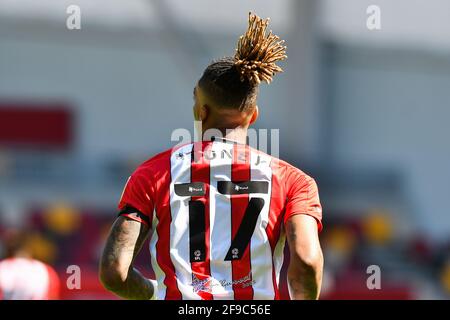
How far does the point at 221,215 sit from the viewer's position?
12.0ft

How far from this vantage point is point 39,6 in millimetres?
22000

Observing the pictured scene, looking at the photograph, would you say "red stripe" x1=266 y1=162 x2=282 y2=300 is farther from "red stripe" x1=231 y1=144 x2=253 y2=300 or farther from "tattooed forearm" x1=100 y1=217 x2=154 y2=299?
"tattooed forearm" x1=100 y1=217 x2=154 y2=299

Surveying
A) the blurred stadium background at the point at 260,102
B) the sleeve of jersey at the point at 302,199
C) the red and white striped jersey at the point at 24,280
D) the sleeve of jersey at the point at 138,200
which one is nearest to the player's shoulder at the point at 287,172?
the sleeve of jersey at the point at 302,199

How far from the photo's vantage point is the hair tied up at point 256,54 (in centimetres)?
367

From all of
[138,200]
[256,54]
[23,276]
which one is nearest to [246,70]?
[256,54]

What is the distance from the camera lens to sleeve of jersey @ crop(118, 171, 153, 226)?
3615mm

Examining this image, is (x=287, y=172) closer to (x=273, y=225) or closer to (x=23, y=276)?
(x=273, y=225)

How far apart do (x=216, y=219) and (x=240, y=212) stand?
3.6 inches

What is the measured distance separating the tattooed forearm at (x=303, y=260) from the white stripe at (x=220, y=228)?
8.8 inches

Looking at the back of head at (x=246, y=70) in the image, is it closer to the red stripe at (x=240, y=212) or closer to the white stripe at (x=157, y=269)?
the red stripe at (x=240, y=212)

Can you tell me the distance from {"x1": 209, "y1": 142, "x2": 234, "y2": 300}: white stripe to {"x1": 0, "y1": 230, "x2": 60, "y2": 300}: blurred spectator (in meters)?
4.25

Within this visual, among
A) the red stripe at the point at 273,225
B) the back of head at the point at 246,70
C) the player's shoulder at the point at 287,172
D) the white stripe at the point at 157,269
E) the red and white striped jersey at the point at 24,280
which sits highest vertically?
the back of head at the point at 246,70

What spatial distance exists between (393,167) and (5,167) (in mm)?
8851
